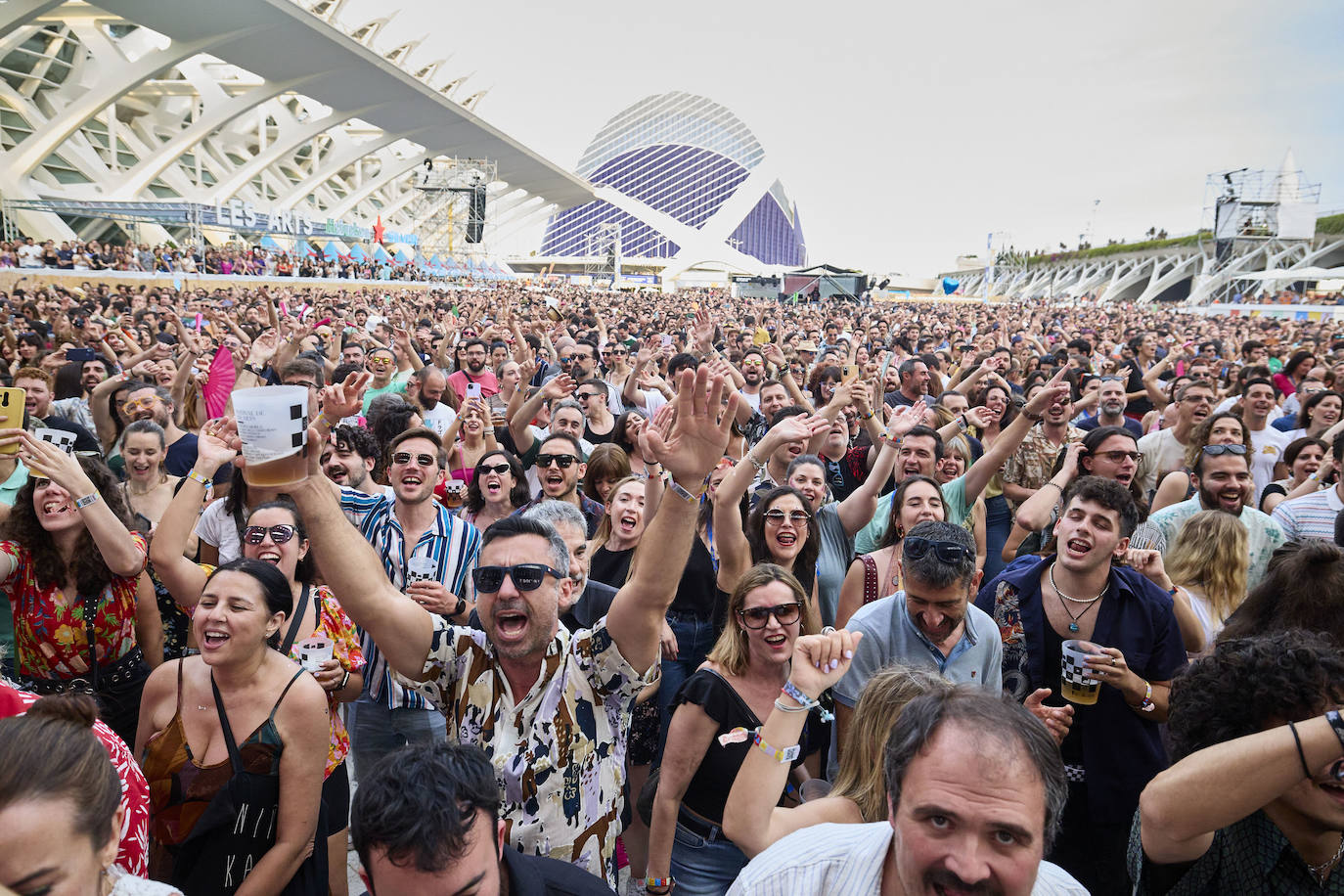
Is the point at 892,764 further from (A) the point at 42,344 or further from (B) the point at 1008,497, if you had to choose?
(A) the point at 42,344

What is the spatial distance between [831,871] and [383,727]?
2202 millimetres

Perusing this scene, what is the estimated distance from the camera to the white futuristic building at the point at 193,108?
29.8 meters

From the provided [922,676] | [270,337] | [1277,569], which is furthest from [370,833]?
[270,337]

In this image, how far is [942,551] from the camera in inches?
98.8

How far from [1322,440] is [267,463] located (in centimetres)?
563

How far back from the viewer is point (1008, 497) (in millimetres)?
5105

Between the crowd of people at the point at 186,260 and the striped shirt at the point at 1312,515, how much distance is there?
22856 millimetres

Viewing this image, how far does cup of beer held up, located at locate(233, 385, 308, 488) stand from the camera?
5.36 ft

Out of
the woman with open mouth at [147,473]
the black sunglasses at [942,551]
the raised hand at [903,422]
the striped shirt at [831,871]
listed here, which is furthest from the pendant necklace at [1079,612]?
the woman with open mouth at [147,473]

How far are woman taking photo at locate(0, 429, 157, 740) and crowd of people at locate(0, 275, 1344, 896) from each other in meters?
0.01

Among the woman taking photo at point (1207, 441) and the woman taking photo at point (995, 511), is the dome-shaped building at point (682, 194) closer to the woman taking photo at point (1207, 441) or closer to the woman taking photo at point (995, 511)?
the woman taking photo at point (995, 511)

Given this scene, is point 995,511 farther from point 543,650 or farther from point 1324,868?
point 543,650

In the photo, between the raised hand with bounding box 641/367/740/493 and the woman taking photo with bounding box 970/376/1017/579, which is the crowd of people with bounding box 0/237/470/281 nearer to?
the woman taking photo with bounding box 970/376/1017/579

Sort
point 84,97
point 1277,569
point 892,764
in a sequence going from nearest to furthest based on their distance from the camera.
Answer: point 892,764
point 1277,569
point 84,97
